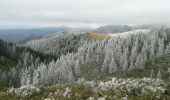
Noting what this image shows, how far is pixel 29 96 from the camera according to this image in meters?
31.1

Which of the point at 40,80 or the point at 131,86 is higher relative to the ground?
the point at 131,86

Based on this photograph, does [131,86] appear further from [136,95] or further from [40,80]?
[40,80]

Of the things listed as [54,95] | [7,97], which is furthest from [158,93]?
[7,97]

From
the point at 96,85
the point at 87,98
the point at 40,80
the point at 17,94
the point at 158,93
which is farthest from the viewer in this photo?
the point at 40,80

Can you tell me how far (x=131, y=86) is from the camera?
31.7 meters

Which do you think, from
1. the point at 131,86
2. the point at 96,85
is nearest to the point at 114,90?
the point at 131,86

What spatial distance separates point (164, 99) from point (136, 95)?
302 centimetres

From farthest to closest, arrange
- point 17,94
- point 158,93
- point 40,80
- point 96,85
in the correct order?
point 40,80, point 96,85, point 17,94, point 158,93

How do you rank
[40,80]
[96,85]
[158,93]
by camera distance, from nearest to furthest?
[158,93]
[96,85]
[40,80]

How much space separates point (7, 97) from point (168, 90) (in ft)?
55.6

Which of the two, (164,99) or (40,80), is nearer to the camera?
(164,99)

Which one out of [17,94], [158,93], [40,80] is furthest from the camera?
[40,80]

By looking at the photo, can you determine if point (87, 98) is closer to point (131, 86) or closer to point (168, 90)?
point (131, 86)

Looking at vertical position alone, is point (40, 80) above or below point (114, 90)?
below
